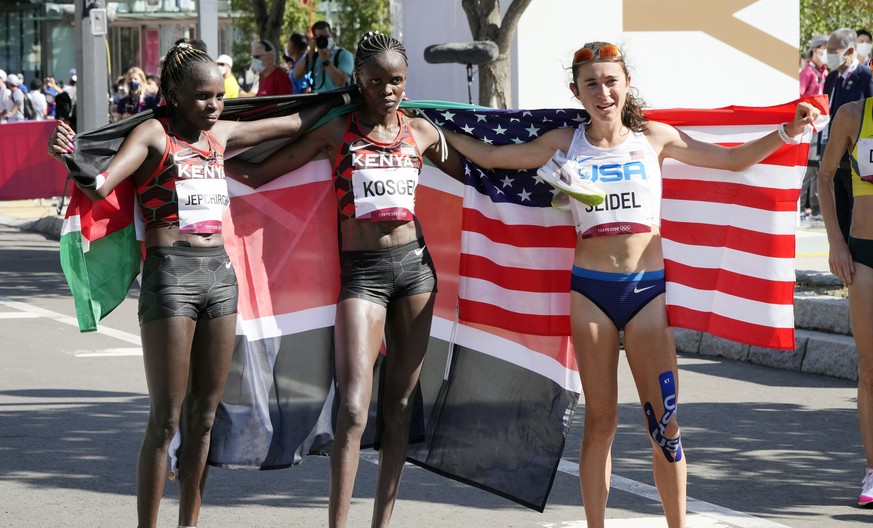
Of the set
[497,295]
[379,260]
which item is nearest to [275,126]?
[379,260]

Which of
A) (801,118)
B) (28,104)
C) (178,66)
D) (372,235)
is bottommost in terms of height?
(372,235)

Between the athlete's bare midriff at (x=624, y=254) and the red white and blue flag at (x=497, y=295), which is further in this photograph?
the red white and blue flag at (x=497, y=295)

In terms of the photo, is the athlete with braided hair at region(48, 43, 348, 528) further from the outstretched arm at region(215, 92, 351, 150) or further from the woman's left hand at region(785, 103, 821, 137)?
the woman's left hand at region(785, 103, 821, 137)

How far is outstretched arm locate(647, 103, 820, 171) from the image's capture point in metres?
5.73

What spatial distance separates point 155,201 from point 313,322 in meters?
1.13

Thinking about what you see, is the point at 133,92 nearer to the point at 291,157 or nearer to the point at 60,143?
the point at 291,157

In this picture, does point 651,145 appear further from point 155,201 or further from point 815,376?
point 815,376

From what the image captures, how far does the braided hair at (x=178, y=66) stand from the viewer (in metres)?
5.43

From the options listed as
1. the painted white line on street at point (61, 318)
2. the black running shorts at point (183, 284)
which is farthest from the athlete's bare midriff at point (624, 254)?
the painted white line on street at point (61, 318)

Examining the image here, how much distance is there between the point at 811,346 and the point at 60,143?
6.62m

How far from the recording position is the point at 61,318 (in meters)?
12.6

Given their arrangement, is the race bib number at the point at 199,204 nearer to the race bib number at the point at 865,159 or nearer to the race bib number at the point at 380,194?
the race bib number at the point at 380,194

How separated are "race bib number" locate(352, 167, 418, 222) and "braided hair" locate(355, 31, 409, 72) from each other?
1.49 ft

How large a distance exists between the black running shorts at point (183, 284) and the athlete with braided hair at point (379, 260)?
1.68 feet
